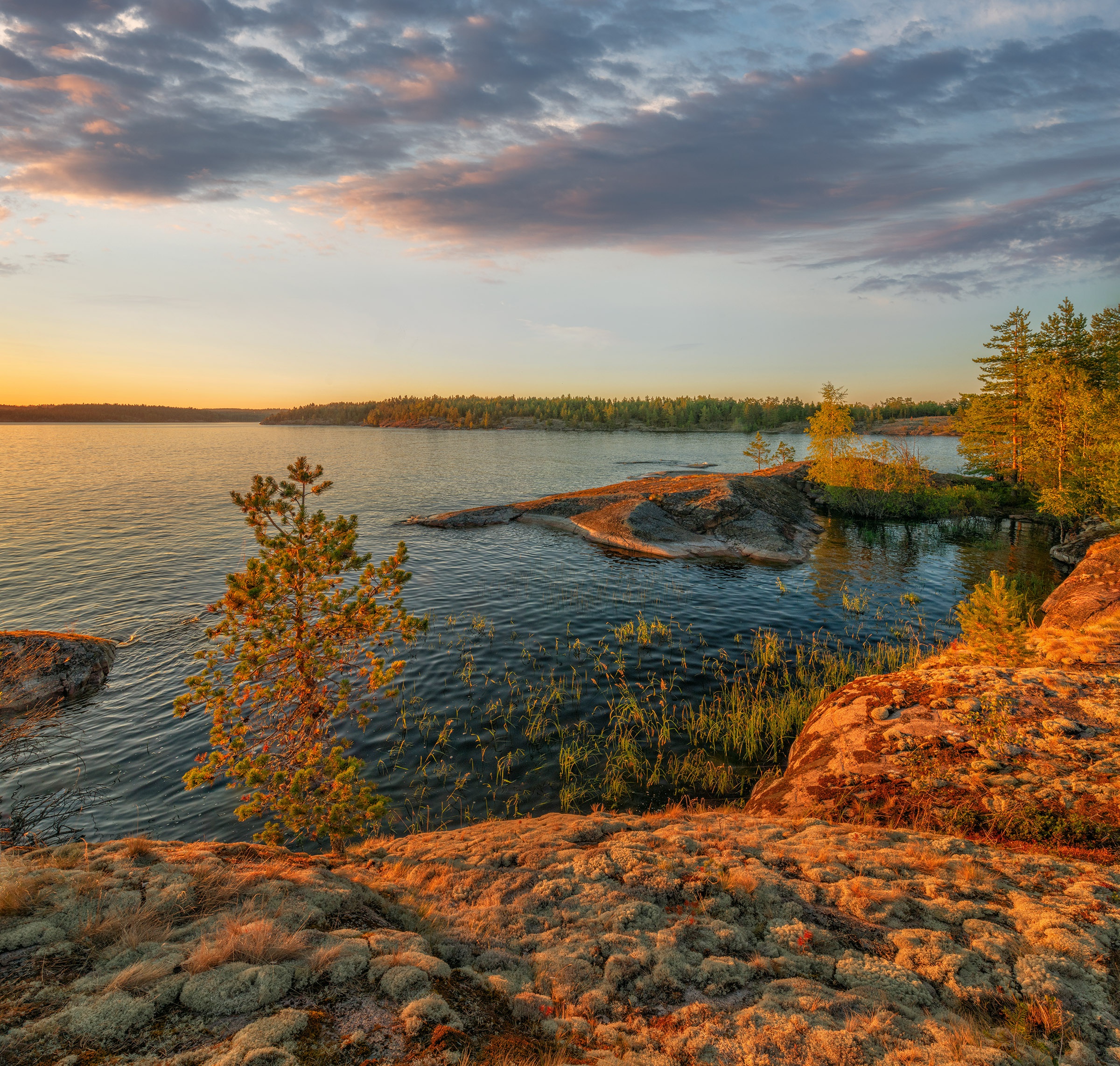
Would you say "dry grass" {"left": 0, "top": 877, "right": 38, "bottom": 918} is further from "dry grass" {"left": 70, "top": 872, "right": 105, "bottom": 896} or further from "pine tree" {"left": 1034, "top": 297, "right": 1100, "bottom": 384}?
"pine tree" {"left": 1034, "top": 297, "right": 1100, "bottom": 384}

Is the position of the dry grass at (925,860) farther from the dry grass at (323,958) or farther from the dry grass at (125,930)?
the dry grass at (125,930)

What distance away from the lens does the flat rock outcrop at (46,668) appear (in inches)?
566

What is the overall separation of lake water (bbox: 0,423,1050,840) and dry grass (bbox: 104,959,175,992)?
7.13 metres

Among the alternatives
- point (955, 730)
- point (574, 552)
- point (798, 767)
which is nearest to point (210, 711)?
point (798, 767)

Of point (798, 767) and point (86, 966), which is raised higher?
point (86, 966)

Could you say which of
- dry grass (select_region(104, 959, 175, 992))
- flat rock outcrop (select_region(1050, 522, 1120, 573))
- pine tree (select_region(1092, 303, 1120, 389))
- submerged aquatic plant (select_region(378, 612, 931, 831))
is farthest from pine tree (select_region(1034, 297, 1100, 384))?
dry grass (select_region(104, 959, 175, 992))

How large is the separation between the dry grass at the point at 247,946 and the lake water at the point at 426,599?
654 cm

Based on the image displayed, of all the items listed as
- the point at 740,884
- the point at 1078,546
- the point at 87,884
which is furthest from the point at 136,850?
the point at 1078,546

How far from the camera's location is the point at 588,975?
4598 mm

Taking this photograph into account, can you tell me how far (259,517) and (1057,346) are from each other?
63.3 m

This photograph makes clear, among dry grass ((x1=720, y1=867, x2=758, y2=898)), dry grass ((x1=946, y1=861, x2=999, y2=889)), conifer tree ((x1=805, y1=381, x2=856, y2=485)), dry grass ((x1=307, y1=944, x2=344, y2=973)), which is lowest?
dry grass ((x1=720, y1=867, x2=758, y2=898))

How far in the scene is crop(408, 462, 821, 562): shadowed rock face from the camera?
32.2 meters

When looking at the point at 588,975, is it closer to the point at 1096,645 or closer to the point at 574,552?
the point at 1096,645

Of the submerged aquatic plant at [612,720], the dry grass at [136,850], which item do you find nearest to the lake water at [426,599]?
the submerged aquatic plant at [612,720]
